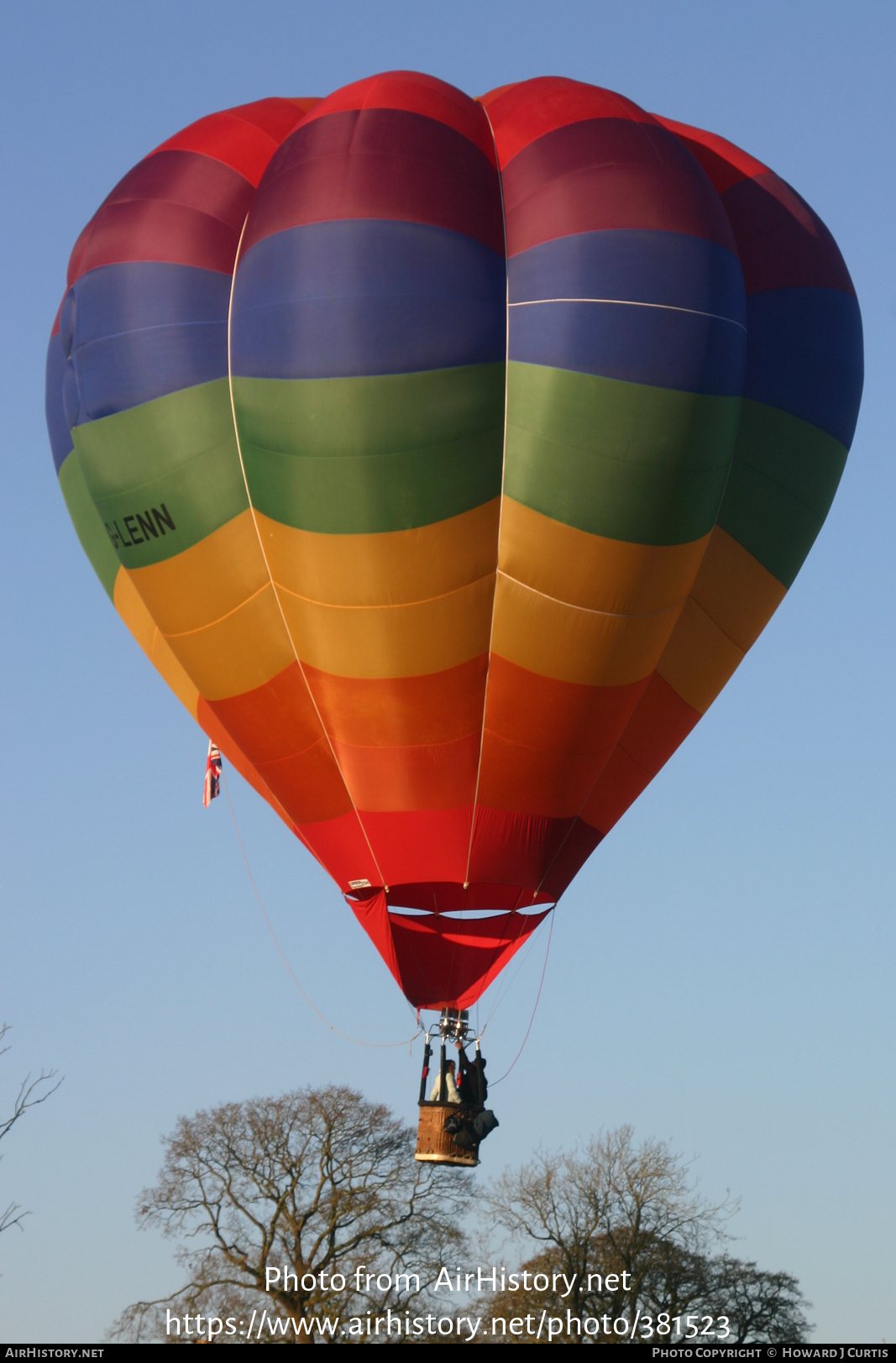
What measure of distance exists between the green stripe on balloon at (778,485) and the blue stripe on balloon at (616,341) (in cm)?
103

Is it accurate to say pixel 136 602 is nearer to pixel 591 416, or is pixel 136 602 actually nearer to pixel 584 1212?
pixel 591 416

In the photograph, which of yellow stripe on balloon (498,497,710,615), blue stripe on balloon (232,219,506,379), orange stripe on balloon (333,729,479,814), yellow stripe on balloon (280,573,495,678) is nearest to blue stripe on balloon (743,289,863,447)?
yellow stripe on balloon (498,497,710,615)

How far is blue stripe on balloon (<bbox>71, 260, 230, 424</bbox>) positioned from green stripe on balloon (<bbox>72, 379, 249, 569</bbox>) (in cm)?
15

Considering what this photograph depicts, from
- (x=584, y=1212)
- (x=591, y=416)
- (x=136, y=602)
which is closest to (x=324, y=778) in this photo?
(x=136, y=602)

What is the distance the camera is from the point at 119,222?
15.3 m

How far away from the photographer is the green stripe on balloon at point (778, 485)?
14969mm

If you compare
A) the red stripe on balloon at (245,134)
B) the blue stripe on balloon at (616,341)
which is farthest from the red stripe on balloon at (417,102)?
the blue stripe on balloon at (616,341)

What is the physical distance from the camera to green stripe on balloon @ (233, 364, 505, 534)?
13.7 metres

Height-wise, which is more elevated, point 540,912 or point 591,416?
point 591,416

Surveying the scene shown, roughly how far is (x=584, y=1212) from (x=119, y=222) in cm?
1696

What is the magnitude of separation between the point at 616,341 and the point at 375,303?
6.55ft

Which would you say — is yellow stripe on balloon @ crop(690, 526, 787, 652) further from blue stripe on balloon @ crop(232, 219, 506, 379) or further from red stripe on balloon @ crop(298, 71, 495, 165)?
red stripe on balloon @ crop(298, 71, 495, 165)

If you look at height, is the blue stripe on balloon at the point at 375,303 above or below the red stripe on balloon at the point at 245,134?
below

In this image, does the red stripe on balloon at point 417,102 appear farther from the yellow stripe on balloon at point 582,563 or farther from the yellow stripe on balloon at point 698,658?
the yellow stripe on balloon at point 698,658
